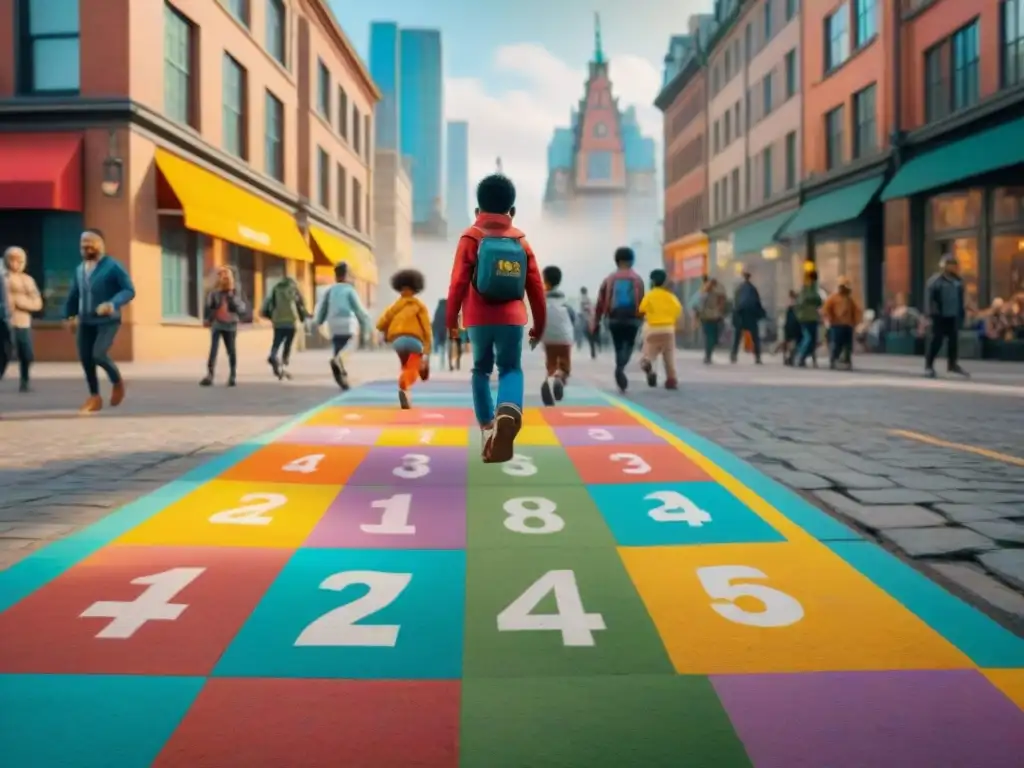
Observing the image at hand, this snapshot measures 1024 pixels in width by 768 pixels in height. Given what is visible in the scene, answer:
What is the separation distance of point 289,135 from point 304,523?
29.8 meters

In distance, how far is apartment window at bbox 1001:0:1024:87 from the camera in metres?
20.9

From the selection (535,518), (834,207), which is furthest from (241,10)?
(535,518)

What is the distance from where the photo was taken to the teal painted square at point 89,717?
2.43 metres

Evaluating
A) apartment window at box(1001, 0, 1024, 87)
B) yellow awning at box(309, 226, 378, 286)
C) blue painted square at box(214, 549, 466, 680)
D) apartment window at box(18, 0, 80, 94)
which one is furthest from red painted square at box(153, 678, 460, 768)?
yellow awning at box(309, 226, 378, 286)

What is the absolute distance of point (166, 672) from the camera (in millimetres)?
2984

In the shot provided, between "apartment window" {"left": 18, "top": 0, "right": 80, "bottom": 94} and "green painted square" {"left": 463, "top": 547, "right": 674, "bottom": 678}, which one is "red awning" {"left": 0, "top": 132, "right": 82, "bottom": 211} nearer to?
"apartment window" {"left": 18, "top": 0, "right": 80, "bottom": 94}

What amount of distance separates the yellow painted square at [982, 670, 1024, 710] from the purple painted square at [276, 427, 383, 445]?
589 cm

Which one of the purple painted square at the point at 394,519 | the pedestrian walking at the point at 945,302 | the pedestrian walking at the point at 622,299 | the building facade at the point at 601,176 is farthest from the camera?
the building facade at the point at 601,176

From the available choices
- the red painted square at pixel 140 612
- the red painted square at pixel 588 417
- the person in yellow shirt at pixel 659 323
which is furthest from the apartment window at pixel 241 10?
the red painted square at pixel 140 612

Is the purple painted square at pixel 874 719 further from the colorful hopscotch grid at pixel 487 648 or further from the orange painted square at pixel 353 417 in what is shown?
the orange painted square at pixel 353 417

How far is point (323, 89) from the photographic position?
38875mm

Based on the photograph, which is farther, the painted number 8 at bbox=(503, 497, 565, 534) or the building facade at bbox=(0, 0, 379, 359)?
the building facade at bbox=(0, 0, 379, 359)

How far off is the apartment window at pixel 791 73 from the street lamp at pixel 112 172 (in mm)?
24473

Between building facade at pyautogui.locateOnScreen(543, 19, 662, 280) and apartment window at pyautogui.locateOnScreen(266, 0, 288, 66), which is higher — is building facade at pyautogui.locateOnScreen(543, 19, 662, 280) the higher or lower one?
the higher one
